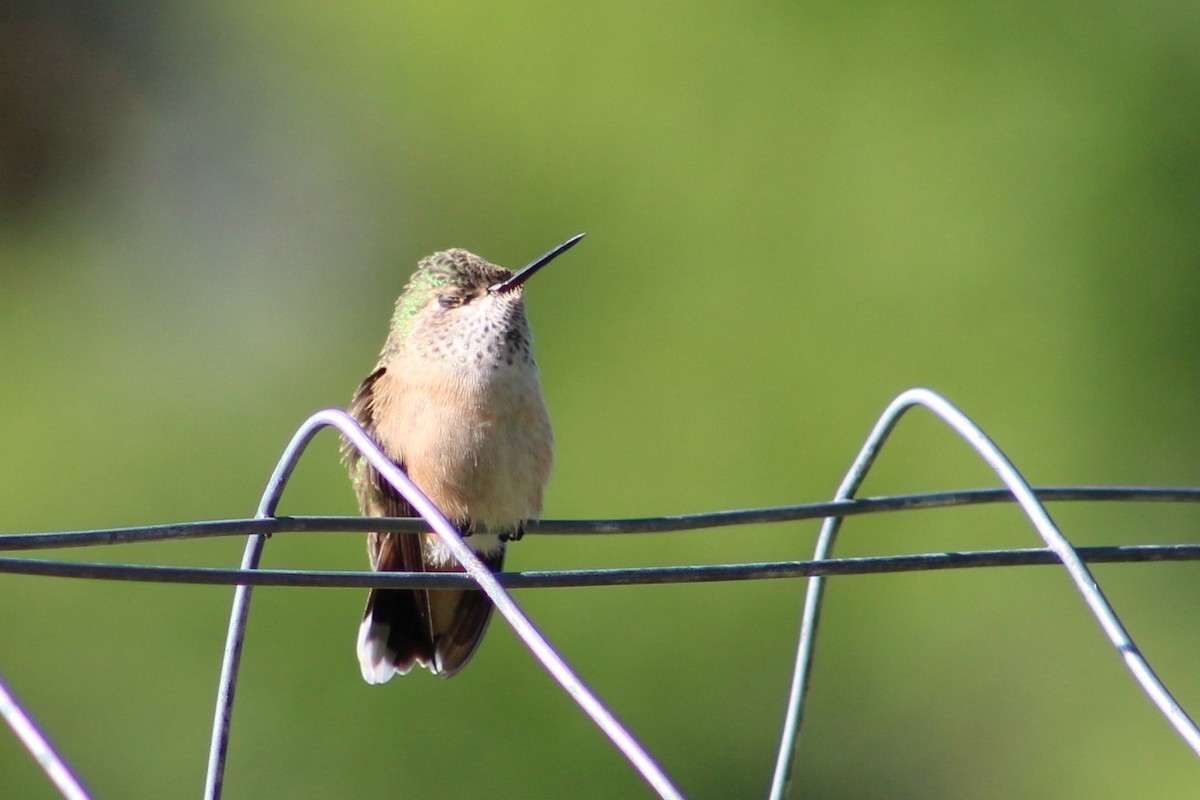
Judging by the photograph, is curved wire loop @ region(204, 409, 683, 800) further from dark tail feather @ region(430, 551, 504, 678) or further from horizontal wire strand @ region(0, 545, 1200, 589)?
dark tail feather @ region(430, 551, 504, 678)

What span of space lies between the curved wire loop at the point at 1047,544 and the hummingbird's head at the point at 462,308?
137 cm

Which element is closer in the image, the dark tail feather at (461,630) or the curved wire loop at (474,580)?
the curved wire loop at (474,580)

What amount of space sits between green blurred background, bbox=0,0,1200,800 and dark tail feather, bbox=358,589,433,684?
3.25 meters

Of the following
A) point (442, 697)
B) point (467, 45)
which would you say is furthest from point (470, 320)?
point (467, 45)

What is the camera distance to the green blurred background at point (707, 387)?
8320 mm

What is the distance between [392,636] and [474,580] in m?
2.27

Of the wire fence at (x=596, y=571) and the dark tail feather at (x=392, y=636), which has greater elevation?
the wire fence at (x=596, y=571)

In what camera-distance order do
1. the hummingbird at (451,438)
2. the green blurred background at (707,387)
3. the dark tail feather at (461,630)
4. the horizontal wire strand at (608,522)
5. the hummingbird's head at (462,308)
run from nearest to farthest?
the horizontal wire strand at (608,522), the hummingbird at (451,438), the hummingbird's head at (462,308), the dark tail feather at (461,630), the green blurred background at (707,387)

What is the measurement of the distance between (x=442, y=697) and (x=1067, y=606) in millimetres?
3899

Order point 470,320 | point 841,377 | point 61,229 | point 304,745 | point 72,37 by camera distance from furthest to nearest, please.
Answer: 1. point 72,37
2. point 61,229
3. point 841,377
4. point 304,745
5. point 470,320

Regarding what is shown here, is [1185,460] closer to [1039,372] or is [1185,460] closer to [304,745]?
[1039,372]

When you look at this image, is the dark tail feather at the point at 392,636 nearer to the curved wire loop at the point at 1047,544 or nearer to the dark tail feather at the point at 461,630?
the dark tail feather at the point at 461,630

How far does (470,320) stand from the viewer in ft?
13.4

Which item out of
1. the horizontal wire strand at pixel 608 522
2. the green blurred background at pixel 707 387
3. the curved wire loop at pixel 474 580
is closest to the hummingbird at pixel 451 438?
the horizontal wire strand at pixel 608 522
